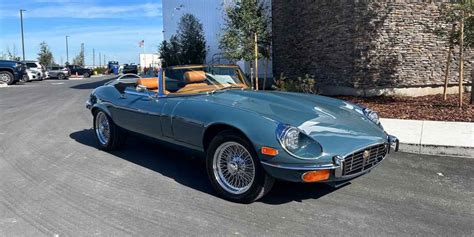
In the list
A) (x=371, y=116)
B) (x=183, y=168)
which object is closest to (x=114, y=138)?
(x=183, y=168)

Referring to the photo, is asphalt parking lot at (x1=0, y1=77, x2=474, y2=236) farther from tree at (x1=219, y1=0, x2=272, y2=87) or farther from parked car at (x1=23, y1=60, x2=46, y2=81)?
parked car at (x1=23, y1=60, x2=46, y2=81)

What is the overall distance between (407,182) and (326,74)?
8438mm

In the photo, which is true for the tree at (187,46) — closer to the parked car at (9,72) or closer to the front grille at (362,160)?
the parked car at (9,72)

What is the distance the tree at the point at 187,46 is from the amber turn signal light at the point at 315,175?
2156 centimetres

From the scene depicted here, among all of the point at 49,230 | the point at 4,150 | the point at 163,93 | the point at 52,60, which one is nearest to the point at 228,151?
the point at 163,93

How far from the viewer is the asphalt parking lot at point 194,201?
11.7 ft

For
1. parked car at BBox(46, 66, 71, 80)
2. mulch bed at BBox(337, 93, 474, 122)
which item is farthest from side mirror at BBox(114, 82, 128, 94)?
parked car at BBox(46, 66, 71, 80)

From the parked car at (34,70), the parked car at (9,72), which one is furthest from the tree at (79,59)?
the parked car at (9,72)

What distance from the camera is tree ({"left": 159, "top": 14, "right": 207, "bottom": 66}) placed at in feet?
83.1

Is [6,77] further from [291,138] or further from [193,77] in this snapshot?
[291,138]

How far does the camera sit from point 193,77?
530cm

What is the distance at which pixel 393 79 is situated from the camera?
11.4 m

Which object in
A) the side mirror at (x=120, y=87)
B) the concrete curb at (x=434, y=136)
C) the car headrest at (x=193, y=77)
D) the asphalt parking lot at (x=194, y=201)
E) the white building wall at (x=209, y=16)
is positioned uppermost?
the white building wall at (x=209, y=16)

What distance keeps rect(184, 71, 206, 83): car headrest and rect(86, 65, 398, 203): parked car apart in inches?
0.5
